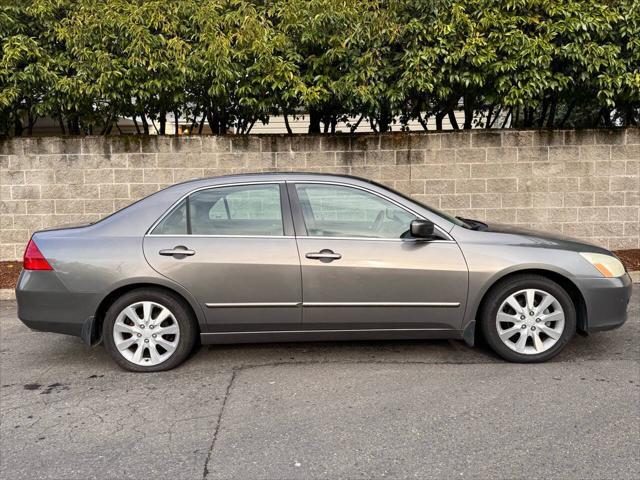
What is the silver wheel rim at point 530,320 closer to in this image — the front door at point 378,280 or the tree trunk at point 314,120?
the front door at point 378,280

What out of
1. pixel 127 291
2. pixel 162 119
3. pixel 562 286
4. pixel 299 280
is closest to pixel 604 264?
pixel 562 286

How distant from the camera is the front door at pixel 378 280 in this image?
13.4ft

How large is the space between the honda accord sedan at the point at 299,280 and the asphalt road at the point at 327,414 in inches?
11.2

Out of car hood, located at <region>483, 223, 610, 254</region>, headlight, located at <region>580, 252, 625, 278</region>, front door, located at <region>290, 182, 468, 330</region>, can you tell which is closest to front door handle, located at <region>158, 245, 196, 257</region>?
front door, located at <region>290, 182, 468, 330</region>

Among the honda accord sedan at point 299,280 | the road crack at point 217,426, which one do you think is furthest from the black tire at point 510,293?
the road crack at point 217,426

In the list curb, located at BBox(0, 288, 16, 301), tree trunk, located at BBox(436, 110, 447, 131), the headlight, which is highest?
tree trunk, located at BBox(436, 110, 447, 131)

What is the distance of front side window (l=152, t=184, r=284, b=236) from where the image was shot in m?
4.20

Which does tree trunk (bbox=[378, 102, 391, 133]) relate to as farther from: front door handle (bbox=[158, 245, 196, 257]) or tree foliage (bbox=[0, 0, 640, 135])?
front door handle (bbox=[158, 245, 196, 257])

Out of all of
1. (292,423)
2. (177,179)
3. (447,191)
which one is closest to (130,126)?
(177,179)

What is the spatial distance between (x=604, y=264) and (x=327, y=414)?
96.5 inches

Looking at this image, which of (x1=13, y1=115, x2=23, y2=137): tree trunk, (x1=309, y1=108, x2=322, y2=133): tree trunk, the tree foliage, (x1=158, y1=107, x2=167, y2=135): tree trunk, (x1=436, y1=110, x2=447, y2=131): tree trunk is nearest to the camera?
the tree foliage

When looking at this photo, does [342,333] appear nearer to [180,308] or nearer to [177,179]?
[180,308]

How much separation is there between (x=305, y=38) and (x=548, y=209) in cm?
441

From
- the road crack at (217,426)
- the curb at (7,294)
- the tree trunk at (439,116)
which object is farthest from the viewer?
the tree trunk at (439,116)
